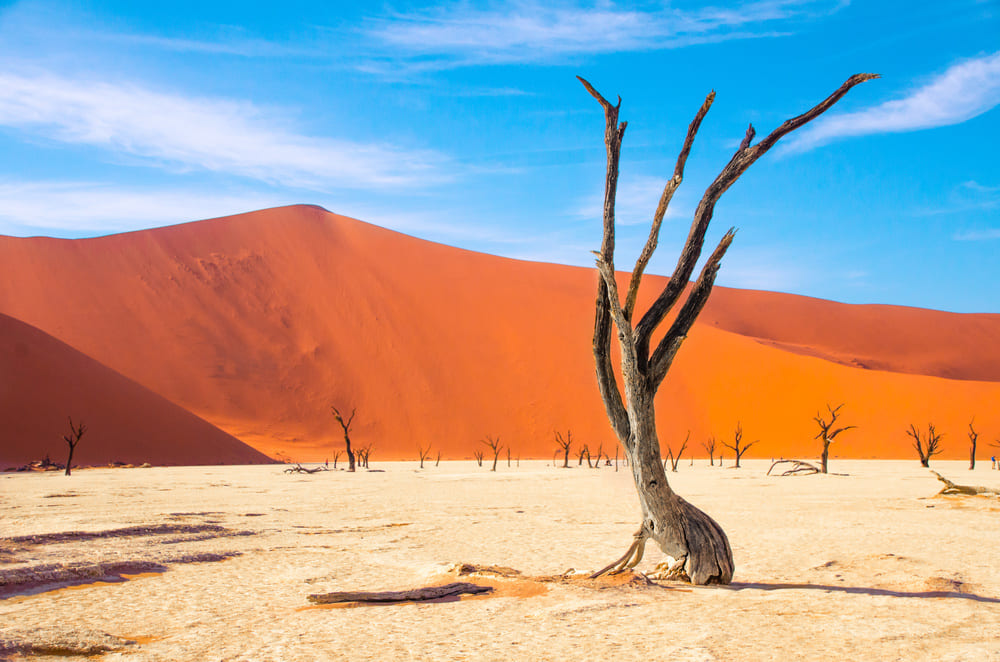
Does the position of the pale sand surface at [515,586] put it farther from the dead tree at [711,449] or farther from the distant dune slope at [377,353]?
the distant dune slope at [377,353]

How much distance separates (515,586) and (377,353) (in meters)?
53.4

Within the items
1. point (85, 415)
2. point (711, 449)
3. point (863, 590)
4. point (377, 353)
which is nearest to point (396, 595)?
point (863, 590)

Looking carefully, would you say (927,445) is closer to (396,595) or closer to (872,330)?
(396,595)

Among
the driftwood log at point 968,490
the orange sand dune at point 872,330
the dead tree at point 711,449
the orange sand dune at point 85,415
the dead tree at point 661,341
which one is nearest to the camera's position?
the dead tree at point 661,341

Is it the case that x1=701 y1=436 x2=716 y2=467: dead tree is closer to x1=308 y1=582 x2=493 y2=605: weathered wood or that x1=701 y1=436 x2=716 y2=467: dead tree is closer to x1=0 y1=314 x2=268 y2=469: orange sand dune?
x1=0 y1=314 x2=268 y2=469: orange sand dune

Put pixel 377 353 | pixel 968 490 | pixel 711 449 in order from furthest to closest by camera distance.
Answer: pixel 377 353 < pixel 711 449 < pixel 968 490

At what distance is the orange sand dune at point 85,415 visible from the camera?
34469mm

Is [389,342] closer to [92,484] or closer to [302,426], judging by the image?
[302,426]

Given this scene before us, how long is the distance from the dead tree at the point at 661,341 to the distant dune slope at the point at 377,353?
4410 centimetres

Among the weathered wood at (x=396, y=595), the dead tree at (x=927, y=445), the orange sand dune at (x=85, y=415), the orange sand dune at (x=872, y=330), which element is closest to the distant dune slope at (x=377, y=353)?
the orange sand dune at (x=85, y=415)

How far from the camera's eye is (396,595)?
220 inches

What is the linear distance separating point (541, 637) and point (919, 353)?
98.5 metres

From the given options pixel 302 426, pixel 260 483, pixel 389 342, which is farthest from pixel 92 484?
pixel 389 342

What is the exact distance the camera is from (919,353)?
294 feet
